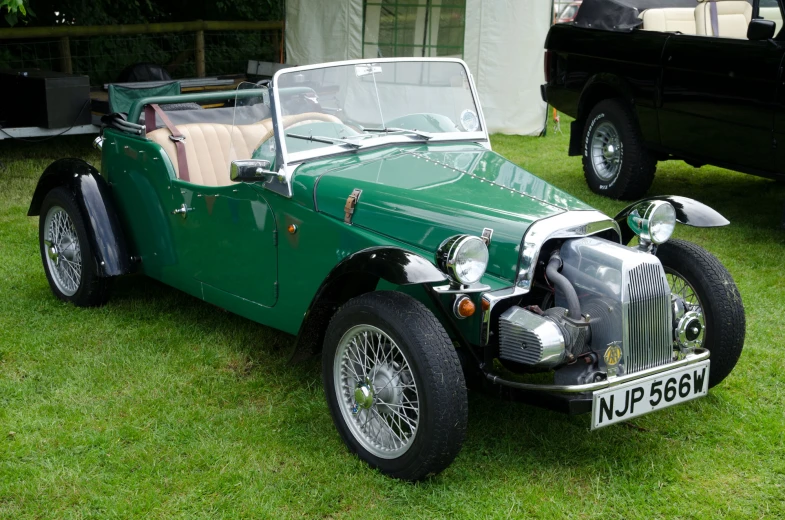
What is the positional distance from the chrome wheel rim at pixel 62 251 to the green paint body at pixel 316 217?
514mm

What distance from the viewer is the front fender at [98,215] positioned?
5.08 meters

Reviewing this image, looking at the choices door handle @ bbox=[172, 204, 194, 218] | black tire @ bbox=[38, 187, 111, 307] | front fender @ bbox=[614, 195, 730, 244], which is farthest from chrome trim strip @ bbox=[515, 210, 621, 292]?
black tire @ bbox=[38, 187, 111, 307]

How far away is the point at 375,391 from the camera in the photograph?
141 inches

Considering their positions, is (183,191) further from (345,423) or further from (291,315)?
(345,423)

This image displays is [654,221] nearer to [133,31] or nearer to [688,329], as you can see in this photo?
[688,329]

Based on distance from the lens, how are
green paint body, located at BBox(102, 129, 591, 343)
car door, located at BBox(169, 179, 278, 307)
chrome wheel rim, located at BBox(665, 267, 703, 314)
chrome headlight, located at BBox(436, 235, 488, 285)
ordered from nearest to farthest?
1. chrome headlight, located at BBox(436, 235, 488, 285)
2. green paint body, located at BBox(102, 129, 591, 343)
3. chrome wheel rim, located at BBox(665, 267, 703, 314)
4. car door, located at BBox(169, 179, 278, 307)

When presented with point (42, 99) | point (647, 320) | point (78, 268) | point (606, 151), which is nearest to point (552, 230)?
point (647, 320)

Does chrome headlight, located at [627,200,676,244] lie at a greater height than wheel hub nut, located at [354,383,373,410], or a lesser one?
greater

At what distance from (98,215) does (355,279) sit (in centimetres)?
207

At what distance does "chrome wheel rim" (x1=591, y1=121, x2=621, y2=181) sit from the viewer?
7.93m

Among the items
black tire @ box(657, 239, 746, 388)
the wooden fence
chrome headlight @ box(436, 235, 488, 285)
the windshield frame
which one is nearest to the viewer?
chrome headlight @ box(436, 235, 488, 285)

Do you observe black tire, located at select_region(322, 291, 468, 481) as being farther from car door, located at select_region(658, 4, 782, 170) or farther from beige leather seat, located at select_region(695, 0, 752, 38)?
beige leather seat, located at select_region(695, 0, 752, 38)

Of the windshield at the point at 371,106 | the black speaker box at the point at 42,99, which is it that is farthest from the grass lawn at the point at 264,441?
the black speaker box at the point at 42,99

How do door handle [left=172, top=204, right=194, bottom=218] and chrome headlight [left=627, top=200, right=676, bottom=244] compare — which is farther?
door handle [left=172, top=204, right=194, bottom=218]
